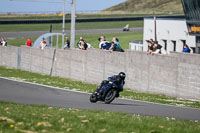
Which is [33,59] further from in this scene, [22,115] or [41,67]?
[22,115]

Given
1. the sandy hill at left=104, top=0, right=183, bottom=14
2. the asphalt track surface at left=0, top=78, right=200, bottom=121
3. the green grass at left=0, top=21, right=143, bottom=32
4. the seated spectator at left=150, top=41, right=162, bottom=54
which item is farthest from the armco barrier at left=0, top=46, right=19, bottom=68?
the sandy hill at left=104, top=0, right=183, bottom=14

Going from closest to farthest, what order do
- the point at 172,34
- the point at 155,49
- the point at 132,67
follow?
the point at 155,49
the point at 132,67
the point at 172,34

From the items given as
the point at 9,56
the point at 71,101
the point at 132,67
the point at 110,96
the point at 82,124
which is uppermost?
the point at 9,56

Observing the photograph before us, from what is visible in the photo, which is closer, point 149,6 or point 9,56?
point 9,56

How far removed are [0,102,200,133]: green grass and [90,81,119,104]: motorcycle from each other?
5.07m

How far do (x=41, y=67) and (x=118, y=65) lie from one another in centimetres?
917

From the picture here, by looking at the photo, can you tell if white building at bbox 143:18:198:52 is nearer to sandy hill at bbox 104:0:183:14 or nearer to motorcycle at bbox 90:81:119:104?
motorcycle at bbox 90:81:119:104

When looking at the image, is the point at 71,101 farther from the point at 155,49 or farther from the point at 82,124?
the point at 82,124

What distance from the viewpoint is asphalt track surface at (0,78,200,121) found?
1595 centimetres

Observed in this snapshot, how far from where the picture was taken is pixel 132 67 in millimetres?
26344

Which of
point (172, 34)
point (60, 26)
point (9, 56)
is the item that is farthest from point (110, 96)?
point (60, 26)

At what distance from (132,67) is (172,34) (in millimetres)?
18130

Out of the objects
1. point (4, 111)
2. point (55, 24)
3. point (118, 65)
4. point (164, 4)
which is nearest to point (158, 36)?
point (118, 65)

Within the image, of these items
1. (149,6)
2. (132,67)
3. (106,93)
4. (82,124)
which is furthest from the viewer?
(149,6)
